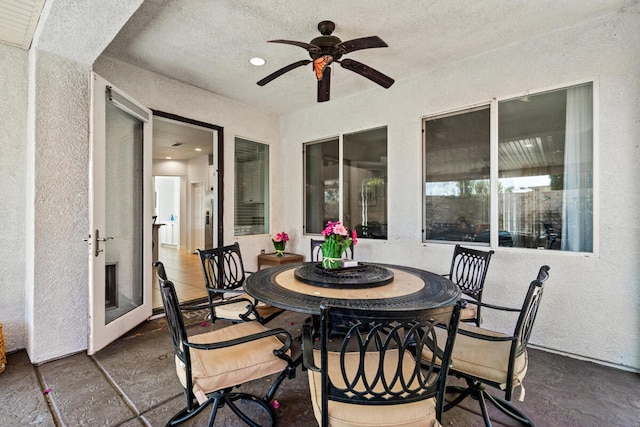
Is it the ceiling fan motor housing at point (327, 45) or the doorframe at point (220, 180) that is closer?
the ceiling fan motor housing at point (327, 45)

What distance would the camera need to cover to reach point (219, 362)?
154 cm

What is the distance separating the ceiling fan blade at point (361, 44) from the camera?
6.76 feet

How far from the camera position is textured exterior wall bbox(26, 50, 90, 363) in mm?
2404

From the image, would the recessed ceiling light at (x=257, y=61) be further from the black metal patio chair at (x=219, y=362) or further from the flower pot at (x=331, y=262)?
the black metal patio chair at (x=219, y=362)

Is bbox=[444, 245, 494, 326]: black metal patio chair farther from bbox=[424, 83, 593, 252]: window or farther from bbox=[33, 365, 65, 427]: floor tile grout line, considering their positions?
bbox=[33, 365, 65, 427]: floor tile grout line

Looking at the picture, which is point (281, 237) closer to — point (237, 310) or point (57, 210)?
point (237, 310)

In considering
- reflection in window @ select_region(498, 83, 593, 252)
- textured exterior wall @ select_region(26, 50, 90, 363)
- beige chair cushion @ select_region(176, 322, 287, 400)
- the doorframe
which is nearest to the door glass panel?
textured exterior wall @ select_region(26, 50, 90, 363)

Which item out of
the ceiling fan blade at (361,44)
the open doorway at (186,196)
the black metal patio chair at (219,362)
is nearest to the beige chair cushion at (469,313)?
the black metal patio chair at (219,362)

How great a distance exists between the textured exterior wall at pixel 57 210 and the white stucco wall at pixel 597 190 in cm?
336

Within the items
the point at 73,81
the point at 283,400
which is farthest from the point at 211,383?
the point at 73,81

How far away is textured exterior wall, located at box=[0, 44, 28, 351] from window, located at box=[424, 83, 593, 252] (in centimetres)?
400

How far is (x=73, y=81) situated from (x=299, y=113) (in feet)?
9.36

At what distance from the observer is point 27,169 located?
262cm

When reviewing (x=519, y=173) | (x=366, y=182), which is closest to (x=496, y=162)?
(x=519, y=173)
